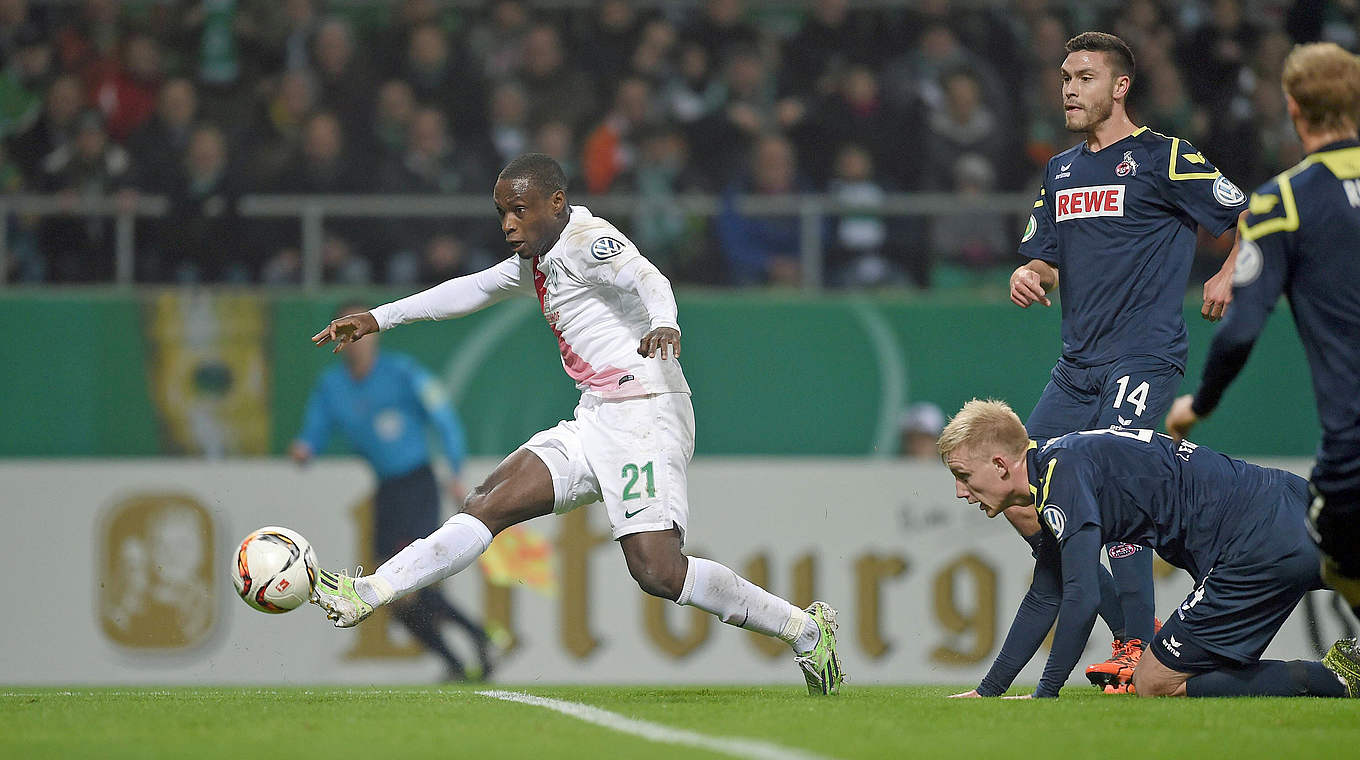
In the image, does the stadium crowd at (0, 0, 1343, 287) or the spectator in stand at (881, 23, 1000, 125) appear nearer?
the stadium crowd at (0, 0, 1343, 287)

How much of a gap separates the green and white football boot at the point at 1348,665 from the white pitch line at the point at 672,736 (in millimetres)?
2975

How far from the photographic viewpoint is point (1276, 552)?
20.4 ft

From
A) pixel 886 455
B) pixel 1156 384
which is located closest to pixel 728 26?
pixel 886 455

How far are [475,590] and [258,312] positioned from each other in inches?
97.4

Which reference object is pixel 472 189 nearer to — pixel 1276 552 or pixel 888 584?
pixel 888 584

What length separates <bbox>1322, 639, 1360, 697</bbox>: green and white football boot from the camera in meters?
6.54

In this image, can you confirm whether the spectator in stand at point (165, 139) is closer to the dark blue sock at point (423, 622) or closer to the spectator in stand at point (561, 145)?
the spectator in stand at point (561, 145)

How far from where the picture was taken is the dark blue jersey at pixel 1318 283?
16.0 feet

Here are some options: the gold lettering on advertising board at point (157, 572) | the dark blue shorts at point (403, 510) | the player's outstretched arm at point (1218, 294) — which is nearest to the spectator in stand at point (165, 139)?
the gold lettering on advertising board at point (157, 572)

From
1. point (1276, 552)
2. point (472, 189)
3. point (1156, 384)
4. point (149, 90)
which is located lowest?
point (1276, 552)

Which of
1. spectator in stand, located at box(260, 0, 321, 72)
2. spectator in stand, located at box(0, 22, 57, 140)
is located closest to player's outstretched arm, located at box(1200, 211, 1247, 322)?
spectator in stand, located at box(260, 0, 321, 72)

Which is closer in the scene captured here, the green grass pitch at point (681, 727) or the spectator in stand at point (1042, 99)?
the green grass pitch at point (681, 727)

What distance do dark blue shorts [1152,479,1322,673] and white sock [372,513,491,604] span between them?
280 centimetres

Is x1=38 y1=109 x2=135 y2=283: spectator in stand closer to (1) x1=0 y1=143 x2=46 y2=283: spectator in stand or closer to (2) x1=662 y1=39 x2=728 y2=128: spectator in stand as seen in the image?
(1) x1=0 y1=143 x2=46 y2=283: spectator in stand
